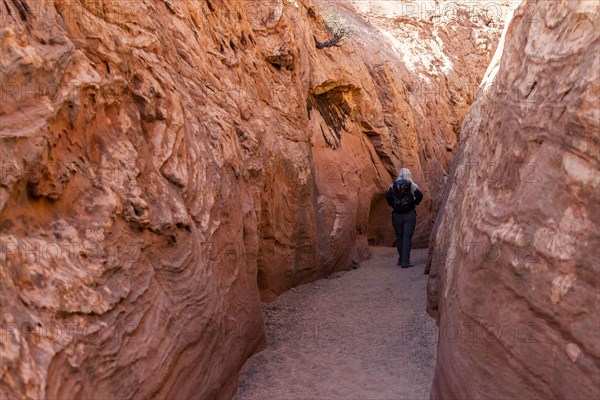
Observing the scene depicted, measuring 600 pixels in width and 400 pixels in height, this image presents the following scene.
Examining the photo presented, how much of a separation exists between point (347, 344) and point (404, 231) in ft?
13.5

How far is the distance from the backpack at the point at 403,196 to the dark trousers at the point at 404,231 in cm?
14

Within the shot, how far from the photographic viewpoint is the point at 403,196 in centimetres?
956

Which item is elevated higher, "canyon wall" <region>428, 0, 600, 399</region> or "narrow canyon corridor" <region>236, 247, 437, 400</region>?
"canyon wall" <region>428, 0, 600, 399</region>

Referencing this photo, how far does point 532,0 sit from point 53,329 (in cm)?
406

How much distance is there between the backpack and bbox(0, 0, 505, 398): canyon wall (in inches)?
55.3

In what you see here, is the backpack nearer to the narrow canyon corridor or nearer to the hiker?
the hiker

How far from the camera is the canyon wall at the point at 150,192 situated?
9.66ft

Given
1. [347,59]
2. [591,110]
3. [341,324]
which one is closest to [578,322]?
[591,110]

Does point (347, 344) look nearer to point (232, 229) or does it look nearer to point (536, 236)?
point (232, 229)

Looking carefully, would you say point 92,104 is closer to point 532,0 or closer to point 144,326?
point 144,326

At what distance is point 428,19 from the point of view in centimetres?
1683

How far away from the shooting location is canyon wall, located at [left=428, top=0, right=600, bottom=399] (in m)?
2.87

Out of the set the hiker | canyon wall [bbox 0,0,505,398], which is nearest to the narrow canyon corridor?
canyon wall [bbox 0,0,505,398]

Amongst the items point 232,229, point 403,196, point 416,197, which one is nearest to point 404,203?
point 403,196
